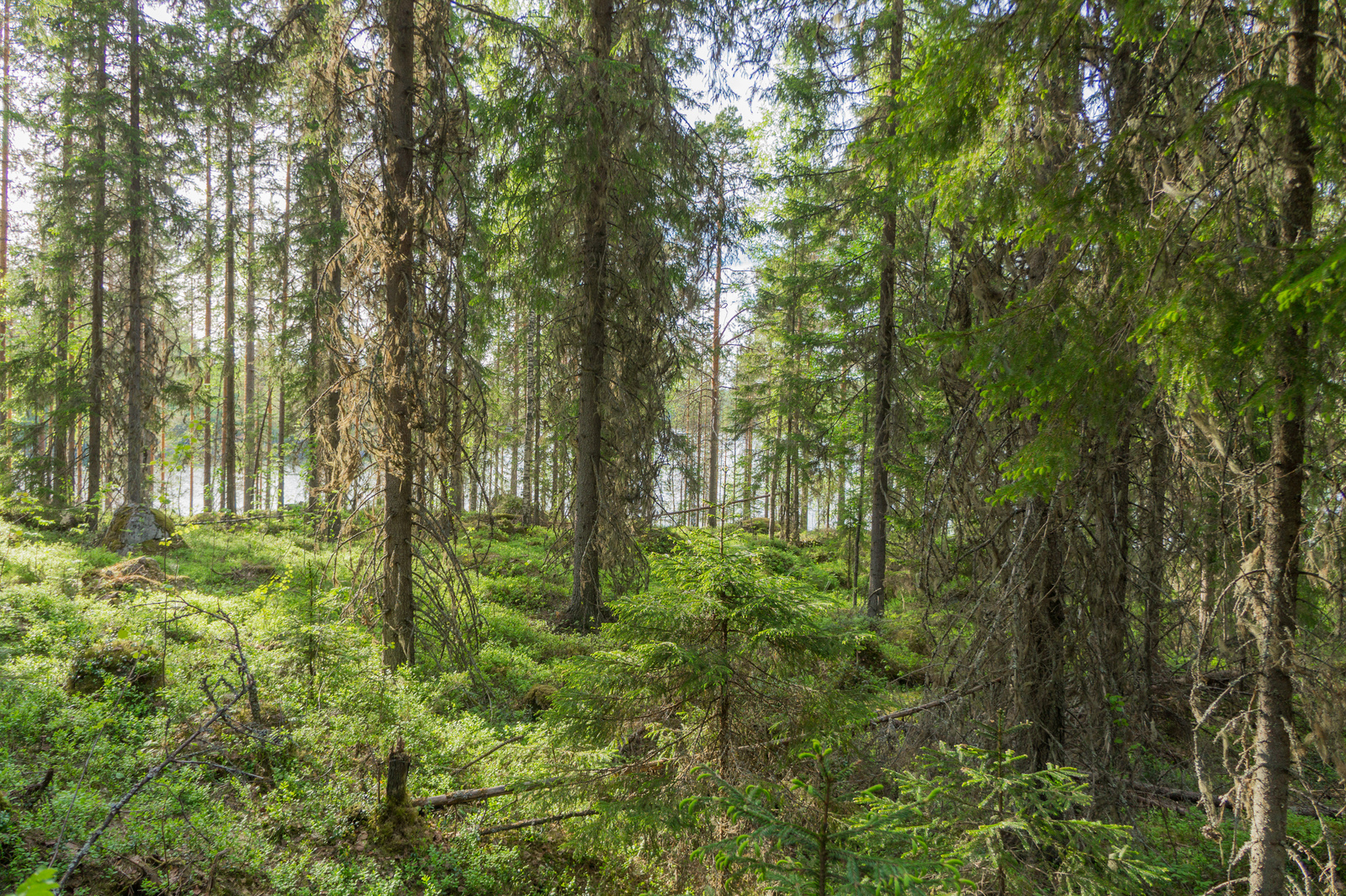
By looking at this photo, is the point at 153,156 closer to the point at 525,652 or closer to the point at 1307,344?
the point at 525,652

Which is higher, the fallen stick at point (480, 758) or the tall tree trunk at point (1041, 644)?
the tall tree trunk at point (1041, 644)

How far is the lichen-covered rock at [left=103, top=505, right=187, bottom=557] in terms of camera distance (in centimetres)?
1092

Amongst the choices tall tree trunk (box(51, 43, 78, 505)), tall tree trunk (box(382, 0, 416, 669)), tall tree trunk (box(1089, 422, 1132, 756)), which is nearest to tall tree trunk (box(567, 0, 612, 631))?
tall tree trunk (box(382, 0, 416, 669))

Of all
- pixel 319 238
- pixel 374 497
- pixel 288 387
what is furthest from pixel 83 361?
pixel 374 497

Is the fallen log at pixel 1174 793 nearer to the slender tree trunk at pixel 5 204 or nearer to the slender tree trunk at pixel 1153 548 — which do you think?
the slender tree trunk at pixel 1153 548

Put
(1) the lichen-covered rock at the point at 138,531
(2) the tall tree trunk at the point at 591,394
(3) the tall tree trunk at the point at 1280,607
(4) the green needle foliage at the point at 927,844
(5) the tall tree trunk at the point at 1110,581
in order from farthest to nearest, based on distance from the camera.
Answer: (1) the lichen-covered rock at the point at 138,531, (2) the tall tree trunk at the point at 591,394, (5) the tall tree trunk at the point at 1110,581, (3) the tall tree trunk at the point at 1280,607, (4) the green needle foliage at the point at 927,844

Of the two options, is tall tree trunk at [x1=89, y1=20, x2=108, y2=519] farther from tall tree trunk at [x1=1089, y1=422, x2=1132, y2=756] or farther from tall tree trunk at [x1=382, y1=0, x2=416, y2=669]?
tall tree trunk at [x1=1089, y1=422, x2=1132, y2=756]

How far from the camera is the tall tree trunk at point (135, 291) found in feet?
41.4

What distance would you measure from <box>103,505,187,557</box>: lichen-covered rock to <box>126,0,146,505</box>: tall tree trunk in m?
1.24

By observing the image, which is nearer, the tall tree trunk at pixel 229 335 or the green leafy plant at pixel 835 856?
the green leafy plant at pixel 835 856

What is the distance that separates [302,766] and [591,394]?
19.3 feet

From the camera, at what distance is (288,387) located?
44.9 ft

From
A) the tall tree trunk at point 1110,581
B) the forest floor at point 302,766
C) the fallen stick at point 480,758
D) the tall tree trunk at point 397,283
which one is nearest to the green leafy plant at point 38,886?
the forest floor at point 302,766

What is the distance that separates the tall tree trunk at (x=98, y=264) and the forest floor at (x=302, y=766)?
352 inches
